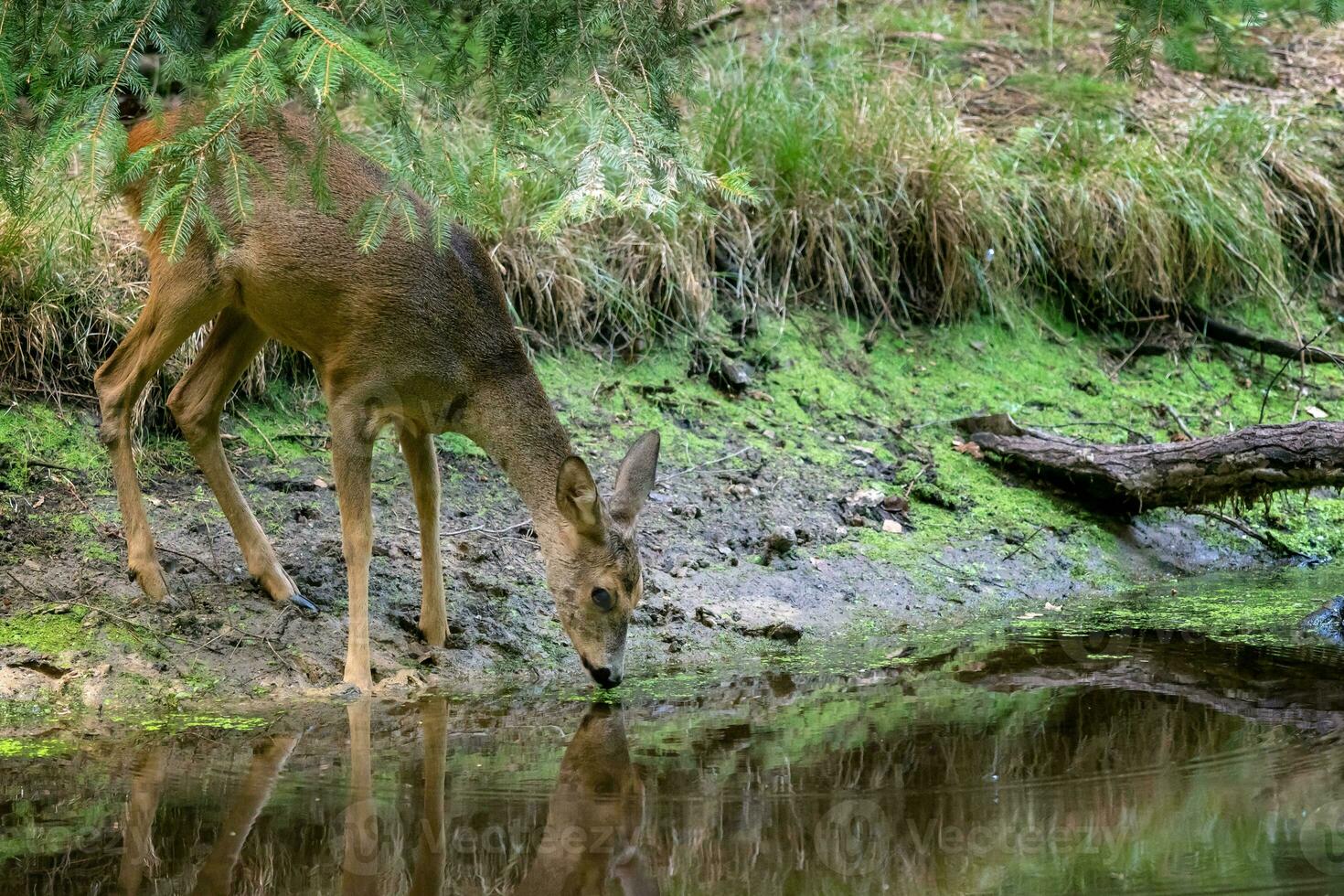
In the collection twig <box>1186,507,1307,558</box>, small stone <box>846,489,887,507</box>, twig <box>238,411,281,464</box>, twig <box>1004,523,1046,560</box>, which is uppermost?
twig <box>238,411,281,464</box>

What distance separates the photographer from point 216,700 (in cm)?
530

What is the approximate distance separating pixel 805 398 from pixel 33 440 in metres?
4.31

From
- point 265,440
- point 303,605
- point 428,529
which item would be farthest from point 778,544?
point 265,440

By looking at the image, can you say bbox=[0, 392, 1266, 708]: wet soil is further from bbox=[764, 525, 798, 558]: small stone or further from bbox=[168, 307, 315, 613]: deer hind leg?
bbox=[168, 307, 315, 613]: deer hind leg

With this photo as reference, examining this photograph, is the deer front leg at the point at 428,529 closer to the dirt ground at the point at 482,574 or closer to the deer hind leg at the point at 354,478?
the dirt ground at the point at 482,574

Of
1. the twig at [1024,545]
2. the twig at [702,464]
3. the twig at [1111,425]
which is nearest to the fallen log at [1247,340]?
the twig at [1111,425]

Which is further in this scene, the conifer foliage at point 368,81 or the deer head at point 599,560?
the deer head at point 599,560

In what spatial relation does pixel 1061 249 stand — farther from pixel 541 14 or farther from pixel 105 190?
pixel 105 190

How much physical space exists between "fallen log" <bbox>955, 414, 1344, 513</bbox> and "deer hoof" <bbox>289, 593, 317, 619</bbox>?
4.09m

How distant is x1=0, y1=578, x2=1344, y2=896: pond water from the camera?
3.53 meters

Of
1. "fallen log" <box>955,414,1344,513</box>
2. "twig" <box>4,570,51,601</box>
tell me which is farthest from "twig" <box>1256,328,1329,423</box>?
"twig" <box>4,570,51,601</box>

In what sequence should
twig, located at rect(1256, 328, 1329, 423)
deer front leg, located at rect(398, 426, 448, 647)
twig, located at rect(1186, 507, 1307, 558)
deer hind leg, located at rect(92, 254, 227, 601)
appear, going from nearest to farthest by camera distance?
deer hind leg, located at rect(92, 254, 227, 601) < deer front leg, located at rect(398, 426, 448, 647) < twig, located at rect(1186, 507, 1307, 558) < twig, located at rect(1256, 328, 1329, 423)

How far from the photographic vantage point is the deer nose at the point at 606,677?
5492 mm

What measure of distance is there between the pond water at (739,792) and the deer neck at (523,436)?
2.80 feet
